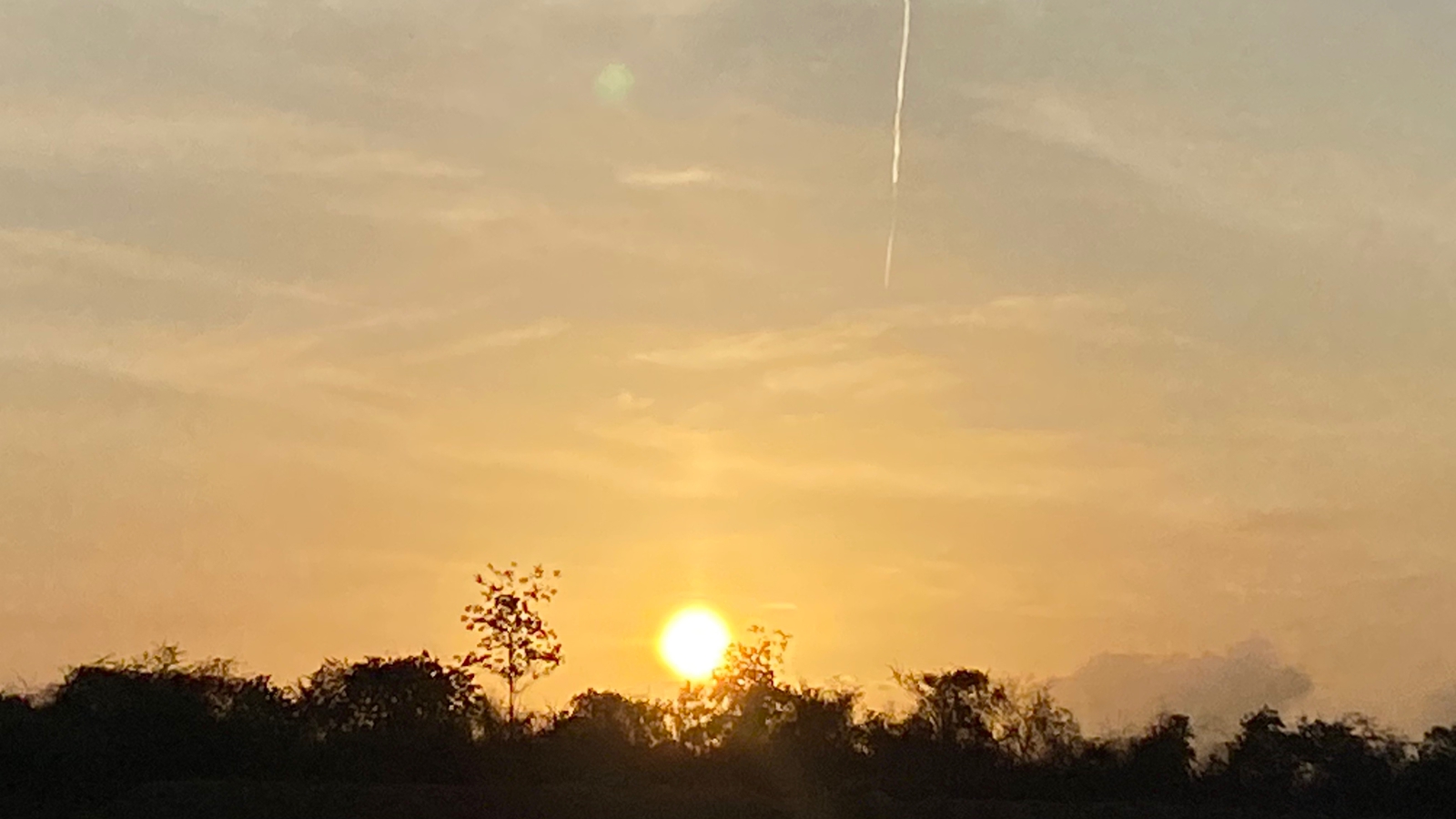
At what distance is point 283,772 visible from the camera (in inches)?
1980

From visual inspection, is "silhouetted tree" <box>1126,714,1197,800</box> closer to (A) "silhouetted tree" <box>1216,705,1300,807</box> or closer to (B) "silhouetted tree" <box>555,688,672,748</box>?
(A) "silhouetted tree" <box>1216,705,1300,807</box>

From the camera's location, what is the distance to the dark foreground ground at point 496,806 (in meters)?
44.8

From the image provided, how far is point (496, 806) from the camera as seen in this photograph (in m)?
46.7

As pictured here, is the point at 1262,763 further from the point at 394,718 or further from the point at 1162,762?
the point at 394,718

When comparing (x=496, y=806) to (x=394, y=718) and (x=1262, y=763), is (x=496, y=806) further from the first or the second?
(x=1262, y=763)

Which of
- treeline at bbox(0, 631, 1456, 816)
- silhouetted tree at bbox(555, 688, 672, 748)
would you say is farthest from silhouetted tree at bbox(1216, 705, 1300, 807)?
silhouetted tree at bbox(555, 688, 672, 748)

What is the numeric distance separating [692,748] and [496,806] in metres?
11.0

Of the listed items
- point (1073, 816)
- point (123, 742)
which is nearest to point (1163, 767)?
point (1073, 816)

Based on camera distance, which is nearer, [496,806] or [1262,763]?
[496,806]

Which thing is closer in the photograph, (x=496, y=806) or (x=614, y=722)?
(x=496, y=806)

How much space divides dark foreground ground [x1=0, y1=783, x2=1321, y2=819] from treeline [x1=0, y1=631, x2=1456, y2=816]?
0.29 meters

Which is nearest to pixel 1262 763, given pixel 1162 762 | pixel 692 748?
pixel 1162 762

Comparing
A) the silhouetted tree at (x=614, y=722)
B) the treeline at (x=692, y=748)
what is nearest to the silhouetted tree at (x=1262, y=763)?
the treeline at (x=692, y=748)

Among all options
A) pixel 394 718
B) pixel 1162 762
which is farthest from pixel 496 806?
pixel 1162 762
